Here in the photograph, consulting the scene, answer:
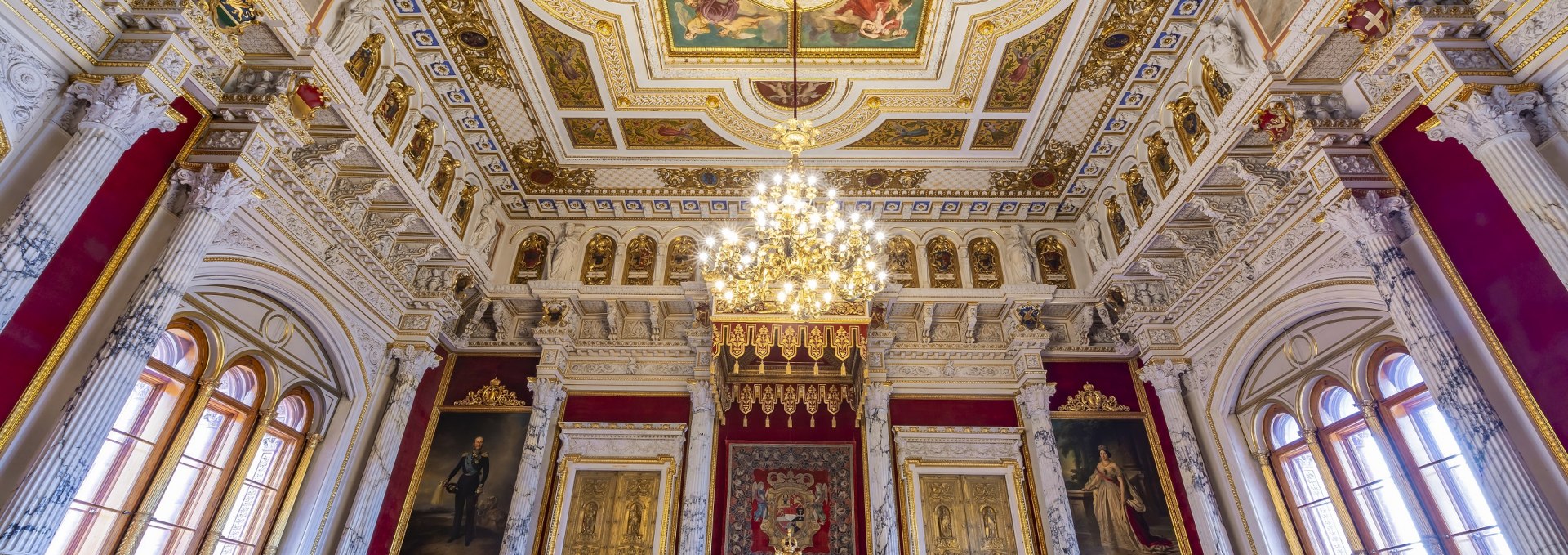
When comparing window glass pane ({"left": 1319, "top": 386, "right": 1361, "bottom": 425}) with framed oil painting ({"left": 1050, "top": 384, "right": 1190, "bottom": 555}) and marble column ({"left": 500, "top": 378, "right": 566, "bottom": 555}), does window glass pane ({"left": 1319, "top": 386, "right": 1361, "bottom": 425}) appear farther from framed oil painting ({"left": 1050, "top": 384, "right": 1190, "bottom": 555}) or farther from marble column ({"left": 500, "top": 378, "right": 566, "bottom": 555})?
marble column ({"left": 500, "top": 378, "right": 566, "bottom": 555})

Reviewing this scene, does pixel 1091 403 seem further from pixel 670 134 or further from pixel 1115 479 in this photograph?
pixel 670 134

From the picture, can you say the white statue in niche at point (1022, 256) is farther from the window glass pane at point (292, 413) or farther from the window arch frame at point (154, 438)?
the window arch frame at point (154, 438)

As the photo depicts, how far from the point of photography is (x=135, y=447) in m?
5.49

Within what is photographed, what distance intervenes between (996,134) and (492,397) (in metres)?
7.72

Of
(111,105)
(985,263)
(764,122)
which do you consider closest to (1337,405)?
(985,263)

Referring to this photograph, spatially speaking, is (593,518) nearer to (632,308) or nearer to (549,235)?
(632,308)

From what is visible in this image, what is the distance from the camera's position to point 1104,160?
902cm

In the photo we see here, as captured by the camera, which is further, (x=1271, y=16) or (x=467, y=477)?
(x=467, y=477)

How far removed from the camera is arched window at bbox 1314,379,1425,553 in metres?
5.97

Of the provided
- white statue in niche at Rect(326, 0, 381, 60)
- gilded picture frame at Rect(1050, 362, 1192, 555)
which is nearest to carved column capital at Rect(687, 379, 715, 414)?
gilded picture frame at Rect(1050, 362, 1192, 555)

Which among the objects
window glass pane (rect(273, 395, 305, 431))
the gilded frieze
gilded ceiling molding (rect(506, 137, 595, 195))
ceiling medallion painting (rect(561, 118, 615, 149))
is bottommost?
window glass pane (rect(273, 395, 305, 431))

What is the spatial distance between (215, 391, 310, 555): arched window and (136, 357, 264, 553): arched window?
0.16 meters

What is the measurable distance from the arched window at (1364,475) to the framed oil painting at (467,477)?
9.11m

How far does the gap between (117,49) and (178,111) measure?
527 millimetres
